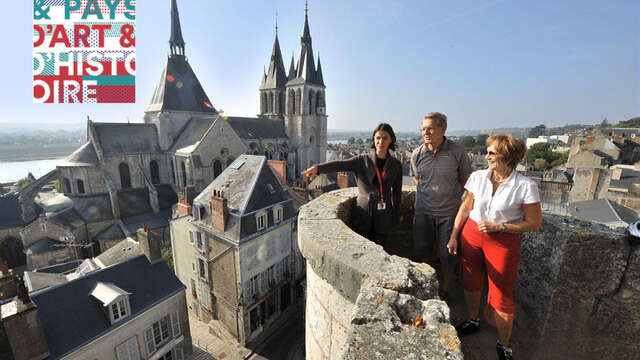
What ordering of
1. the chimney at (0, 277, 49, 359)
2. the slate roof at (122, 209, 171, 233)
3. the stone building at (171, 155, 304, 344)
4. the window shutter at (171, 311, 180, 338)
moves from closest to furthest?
the chimney at (0, 277, 49, 359)
the window shutter at (171, 311, 180, 338)
the stone building at (171, 155, 304, 344)
the slate roof at (122, 209, 171, 233)

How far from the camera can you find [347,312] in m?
2.00

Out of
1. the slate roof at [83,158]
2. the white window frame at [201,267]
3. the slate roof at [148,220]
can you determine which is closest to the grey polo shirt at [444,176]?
the white window frame at [201,267]

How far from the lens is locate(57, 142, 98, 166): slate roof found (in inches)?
851

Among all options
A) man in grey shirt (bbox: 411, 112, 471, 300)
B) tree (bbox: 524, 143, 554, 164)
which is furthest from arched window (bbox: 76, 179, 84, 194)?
tree (bbox: 524, 143, 554, 164)

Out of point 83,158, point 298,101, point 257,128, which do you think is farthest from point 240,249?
point 298,101

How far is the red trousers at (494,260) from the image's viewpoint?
7.61 ft

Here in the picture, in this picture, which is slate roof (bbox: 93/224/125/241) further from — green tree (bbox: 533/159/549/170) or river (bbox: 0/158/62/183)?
river (bbox: 0/158/62/183)

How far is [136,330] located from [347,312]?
35.1 feet

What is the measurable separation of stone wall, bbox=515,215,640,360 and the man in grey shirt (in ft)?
2.77

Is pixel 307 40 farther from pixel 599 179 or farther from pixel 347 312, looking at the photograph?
pixel 347 312

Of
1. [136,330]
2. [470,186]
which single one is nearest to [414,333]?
[470,186]

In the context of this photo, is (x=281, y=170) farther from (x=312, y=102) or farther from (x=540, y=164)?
(x=540, y=164)

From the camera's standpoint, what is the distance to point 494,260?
239 centimetres

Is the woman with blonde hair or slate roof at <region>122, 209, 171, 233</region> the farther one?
slate roof at <region>122, 209, 171, 233</region>
